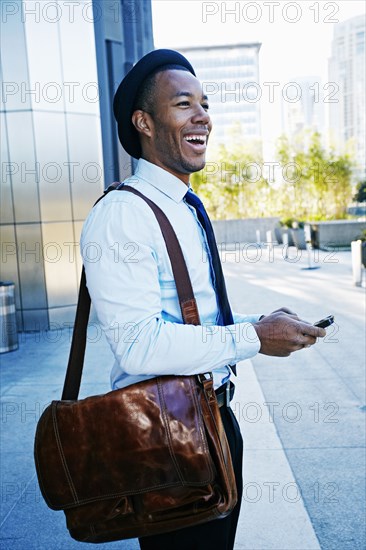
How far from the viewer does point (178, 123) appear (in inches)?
67.4

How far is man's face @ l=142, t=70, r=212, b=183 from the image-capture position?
5.60 ft

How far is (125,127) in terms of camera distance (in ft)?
5.93

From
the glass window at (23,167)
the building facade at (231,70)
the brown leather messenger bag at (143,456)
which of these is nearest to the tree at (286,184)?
the glass window at (23,167)

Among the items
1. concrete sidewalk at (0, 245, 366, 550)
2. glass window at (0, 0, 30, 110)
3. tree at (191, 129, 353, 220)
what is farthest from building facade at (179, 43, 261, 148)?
concrete sidewalk at (0, 245, 366, 550)

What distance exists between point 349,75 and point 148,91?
91916mm

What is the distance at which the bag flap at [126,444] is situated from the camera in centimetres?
149

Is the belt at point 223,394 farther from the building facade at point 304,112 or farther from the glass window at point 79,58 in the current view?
the building facade at point 304,112

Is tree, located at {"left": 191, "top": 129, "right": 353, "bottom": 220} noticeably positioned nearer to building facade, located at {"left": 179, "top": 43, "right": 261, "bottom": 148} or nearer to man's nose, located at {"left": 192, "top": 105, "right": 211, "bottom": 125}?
man's nose, located at {"left": 192, "top": 105, "right": 211, "bottom": 125}

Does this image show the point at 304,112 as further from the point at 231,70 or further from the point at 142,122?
the point at 142,122

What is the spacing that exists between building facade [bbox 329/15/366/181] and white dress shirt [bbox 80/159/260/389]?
68.8 metres

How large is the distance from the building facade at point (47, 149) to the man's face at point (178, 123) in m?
8.11

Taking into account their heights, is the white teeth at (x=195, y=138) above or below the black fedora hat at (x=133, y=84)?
below

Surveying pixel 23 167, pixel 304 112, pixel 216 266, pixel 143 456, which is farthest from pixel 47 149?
pixel 304 112

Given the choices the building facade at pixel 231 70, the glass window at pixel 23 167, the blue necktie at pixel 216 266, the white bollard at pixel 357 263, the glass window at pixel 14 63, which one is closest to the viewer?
the blue necktie at pixel 216 266
